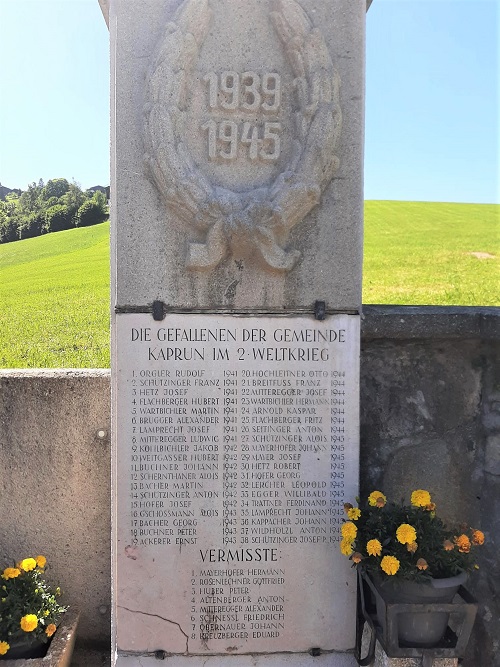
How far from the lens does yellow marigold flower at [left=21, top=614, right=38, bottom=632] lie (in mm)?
2829

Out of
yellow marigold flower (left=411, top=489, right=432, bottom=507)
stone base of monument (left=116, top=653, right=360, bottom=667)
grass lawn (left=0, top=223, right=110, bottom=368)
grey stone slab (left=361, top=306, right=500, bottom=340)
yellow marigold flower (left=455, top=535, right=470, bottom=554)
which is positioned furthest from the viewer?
grass lawn (left=0, top=223, right=110, bottom=368)

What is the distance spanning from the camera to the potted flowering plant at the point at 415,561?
8.13 ft

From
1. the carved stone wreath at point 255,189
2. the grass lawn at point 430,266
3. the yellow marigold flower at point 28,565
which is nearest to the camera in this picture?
the carved stone wreath at point 255,189

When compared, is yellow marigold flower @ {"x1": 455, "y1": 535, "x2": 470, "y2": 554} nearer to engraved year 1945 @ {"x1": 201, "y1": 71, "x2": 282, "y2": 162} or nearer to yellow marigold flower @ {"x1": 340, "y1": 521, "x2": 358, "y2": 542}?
yellow marigold flower @ {"x1": 340, "y1": 521, "x2": 358, "y2": 542}

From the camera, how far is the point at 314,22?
289 cm

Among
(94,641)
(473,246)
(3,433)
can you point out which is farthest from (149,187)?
(473,246)

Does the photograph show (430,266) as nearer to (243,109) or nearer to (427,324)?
(427,324)

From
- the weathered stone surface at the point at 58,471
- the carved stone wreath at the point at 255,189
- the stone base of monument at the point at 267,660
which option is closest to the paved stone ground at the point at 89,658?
the weathered stone surface at the point at 58,471

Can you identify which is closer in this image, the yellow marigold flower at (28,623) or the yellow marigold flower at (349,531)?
the yellow marigold flower at (349,531)

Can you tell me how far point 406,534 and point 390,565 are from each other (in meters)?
0.16

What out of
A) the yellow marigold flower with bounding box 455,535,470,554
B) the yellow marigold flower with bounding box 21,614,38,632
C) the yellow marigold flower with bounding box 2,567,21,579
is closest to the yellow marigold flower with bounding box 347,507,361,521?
the yellow marigold flower with bounding box 455,535,470,554

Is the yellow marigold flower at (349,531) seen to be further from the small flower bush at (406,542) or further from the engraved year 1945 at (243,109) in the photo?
the engraved year 1945 at (243,109)

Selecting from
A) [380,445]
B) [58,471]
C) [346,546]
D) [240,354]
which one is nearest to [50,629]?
[58,471]

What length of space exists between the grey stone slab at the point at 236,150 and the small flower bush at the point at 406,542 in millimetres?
1159
